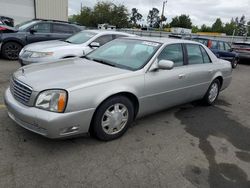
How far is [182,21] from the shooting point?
8894 cm

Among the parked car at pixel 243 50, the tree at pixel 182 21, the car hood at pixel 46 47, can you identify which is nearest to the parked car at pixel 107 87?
the car hood at pixel 46 47

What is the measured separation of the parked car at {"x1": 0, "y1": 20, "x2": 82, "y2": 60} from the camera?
336 inches

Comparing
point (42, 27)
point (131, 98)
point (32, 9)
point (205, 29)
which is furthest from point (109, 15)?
point (205, 29)

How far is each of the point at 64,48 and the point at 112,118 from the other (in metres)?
3.90

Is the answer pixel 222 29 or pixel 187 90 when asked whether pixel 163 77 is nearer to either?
pixel 187 90

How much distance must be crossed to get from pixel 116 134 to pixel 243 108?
3.62 m

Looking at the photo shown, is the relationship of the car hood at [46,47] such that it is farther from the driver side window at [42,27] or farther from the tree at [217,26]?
the tree at [217,26]

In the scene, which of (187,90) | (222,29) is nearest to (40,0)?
(187,90)

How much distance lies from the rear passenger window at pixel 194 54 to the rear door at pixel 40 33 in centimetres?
644

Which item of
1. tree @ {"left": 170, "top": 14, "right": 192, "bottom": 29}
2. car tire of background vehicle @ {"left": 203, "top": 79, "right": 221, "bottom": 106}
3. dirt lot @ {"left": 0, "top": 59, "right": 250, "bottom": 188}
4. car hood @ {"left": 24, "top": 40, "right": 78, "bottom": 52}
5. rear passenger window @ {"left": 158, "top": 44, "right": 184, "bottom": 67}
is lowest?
dirt lot @ {"left": 0, "top": 59, "right": 250, "bottom": 188}

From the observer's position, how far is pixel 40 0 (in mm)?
24094

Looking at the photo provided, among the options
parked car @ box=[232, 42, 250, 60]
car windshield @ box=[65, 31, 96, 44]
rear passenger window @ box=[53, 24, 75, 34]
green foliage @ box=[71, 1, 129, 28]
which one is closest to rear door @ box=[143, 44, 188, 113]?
car windshield @ box=[65, 31, 96, 44]

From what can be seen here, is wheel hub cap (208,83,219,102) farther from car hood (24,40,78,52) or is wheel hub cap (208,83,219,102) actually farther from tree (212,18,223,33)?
tree (212,18,223,33)

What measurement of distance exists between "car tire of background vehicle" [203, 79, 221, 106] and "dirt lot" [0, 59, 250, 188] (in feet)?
3.51
